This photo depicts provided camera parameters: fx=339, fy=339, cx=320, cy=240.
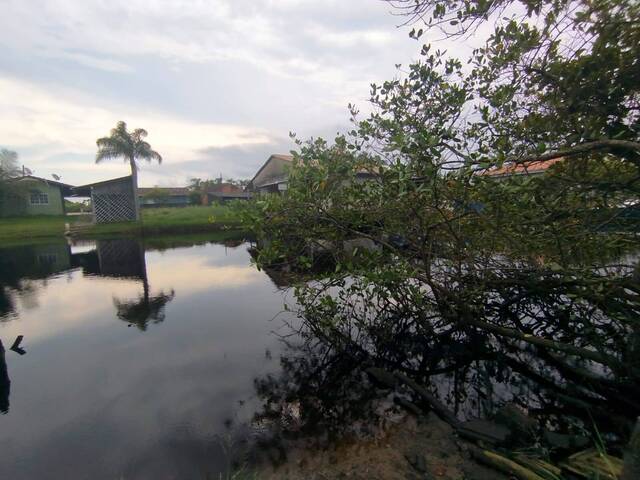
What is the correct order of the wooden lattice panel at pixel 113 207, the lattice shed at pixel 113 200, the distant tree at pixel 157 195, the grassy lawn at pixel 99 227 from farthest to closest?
1. the distant tree at pixel 157 195
2. the wooden lattice panel at pixel 113 207
3. the lattice shed at pixel 113 200
4. the grassy lawn at pixel 99 227

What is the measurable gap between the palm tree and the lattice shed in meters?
0.64

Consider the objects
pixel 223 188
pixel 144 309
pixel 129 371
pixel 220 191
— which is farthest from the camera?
pixel 223 188

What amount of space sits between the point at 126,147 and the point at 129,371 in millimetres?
37092

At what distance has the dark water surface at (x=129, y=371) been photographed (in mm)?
4859

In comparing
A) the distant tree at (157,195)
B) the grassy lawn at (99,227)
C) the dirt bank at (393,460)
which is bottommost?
the dirt bank at (393,460)

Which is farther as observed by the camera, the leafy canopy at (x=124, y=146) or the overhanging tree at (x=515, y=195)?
the leafy canopy at (x=124, y=146)

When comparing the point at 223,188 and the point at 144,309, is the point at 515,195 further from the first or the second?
the point at 223,188

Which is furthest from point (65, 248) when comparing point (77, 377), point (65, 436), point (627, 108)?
point (627, 108)

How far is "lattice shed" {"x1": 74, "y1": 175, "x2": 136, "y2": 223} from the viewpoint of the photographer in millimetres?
33875

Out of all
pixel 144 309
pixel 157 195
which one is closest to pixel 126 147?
pixel 157 195

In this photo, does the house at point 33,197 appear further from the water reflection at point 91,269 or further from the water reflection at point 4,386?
the water reflection at point 4,386

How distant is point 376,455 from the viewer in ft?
14.6

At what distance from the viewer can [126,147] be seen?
123ft

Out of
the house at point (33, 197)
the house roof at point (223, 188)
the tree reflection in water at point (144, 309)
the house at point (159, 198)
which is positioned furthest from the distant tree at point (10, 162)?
the tree reflection in water at point (144, 309)
